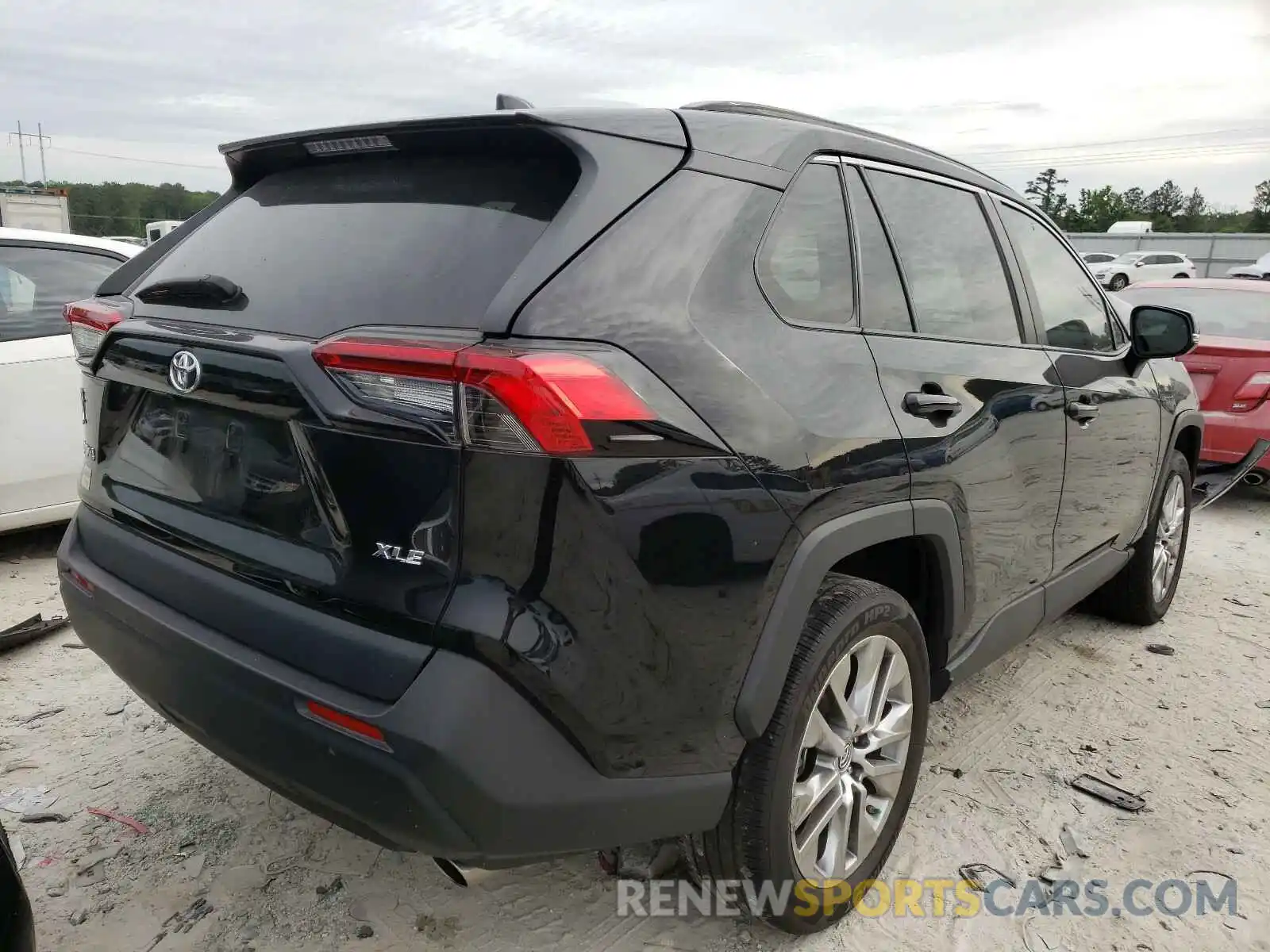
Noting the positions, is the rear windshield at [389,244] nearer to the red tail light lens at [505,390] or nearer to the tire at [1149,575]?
the red tail light lens at [505,390]

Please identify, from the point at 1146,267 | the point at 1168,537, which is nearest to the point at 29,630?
the point at 1168,537

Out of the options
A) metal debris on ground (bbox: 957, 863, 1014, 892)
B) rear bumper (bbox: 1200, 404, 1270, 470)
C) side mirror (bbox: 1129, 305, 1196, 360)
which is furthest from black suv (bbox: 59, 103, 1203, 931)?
rear bumper (bbox: 1200, 404, 1270, 470)

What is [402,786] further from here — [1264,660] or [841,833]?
[1264,660]

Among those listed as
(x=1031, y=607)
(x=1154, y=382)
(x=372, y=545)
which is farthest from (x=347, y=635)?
(x=1154, y=382)

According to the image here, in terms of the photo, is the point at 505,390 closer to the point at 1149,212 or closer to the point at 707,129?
the point at 707,129

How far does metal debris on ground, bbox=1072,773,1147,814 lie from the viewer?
2.85 m

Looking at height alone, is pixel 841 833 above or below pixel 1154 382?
below

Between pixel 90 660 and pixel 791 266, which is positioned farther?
pixel 90 660

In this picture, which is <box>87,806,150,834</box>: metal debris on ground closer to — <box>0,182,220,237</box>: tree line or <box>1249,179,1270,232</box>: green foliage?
<box>0,182,220,237</box>: tree line

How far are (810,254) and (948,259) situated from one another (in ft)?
2.57

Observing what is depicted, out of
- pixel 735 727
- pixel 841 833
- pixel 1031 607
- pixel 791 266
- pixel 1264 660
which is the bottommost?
pixel 1264 660

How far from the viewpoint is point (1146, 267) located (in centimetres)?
3272

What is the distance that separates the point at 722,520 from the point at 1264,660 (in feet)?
11.5

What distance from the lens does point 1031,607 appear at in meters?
2.97
